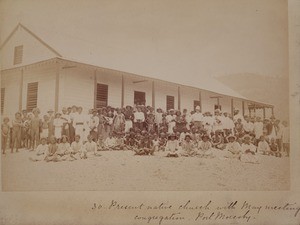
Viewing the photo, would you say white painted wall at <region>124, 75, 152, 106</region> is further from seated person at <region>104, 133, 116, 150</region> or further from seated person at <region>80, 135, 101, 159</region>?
seated person at <region>80, 135, 101, 159</region>

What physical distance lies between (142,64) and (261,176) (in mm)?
1722

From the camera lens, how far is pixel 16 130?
Answer: 4098 mm

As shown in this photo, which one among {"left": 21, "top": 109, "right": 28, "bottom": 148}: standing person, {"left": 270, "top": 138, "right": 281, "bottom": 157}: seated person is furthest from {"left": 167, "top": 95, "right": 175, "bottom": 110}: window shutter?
{"left": 21, "top": 109, "right": 28, "bottom": 148}: standing person

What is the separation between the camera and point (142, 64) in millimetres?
4320

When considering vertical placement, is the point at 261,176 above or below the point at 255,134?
below

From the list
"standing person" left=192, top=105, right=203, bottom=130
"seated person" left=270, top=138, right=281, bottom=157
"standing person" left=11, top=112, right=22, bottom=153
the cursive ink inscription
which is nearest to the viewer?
the cursive ink inscription

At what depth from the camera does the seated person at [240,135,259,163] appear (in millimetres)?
4176

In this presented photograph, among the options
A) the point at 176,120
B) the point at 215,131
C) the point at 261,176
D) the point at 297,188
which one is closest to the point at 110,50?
the point at 176,120

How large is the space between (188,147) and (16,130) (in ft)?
5.86

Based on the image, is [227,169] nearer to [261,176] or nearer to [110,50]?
[261,176]

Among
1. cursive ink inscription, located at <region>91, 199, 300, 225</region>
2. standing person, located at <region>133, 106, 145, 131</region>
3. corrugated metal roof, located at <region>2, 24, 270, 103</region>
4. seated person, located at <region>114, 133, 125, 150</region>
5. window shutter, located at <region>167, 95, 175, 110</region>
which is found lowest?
cursive ink inscription, located at <region>91, 199, 300, 225</region>

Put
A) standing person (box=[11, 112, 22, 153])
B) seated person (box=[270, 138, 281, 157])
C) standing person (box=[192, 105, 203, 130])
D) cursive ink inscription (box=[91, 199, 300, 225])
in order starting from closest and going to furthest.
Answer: cursive ink inscription (box=[91, 199, 300, 225])
standing person (box=[11, 112, 22, 153])
seated person (box=[270, 138, 281, 157])
standing person (box=[192, 105, 203, 130])

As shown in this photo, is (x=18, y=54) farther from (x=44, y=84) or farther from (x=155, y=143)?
(x=155, y=143)

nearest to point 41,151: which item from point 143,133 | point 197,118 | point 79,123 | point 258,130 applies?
point 79,123
